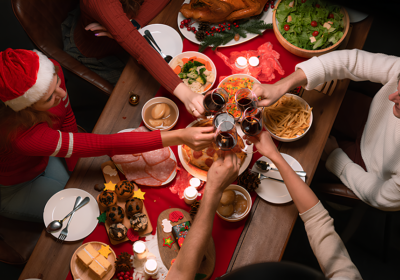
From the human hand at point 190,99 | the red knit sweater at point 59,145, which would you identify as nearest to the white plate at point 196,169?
the red knit sweater at point 59,145

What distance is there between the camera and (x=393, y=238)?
289 cm

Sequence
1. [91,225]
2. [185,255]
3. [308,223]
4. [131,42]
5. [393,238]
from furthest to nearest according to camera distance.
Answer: [393,238] → [131,42] → [91,225] → [308,223] → [185,255]

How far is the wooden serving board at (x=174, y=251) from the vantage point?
5.33ft

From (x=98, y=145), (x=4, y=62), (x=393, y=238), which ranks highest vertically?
(x=4, y=62)

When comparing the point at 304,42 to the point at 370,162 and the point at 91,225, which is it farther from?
the point at 91,225

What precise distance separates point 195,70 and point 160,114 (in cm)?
45

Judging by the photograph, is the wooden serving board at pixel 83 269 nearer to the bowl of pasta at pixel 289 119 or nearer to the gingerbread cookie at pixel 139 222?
the gingerbread cookie at pixel 139 222

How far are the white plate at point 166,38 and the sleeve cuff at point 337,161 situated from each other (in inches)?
59.2

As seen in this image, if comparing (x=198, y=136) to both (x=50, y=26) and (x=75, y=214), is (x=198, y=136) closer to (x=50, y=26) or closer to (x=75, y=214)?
(x=75, y=214)

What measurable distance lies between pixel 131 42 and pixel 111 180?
103cm

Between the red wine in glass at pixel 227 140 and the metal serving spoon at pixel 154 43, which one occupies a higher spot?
the metal serving spoon at pixel 154 43

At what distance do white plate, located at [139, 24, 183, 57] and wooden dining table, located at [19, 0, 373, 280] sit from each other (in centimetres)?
7

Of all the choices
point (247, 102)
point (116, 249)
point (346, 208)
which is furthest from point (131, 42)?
point (346, 208)

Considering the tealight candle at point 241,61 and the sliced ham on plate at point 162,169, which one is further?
the tealight candle at point 241,61
